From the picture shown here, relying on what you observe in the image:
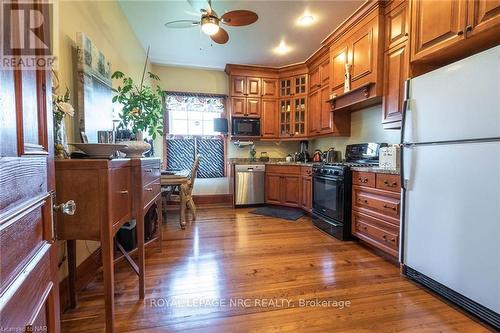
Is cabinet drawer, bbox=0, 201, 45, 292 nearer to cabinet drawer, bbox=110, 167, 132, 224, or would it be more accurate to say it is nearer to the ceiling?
cabinet drawer, bbox=110, 167, 132, 224

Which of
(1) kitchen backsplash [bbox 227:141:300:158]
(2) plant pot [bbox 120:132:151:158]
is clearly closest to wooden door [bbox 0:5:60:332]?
(2) plant pot [bbox 120:132:151:158]

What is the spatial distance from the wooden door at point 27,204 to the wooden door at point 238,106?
394 cm

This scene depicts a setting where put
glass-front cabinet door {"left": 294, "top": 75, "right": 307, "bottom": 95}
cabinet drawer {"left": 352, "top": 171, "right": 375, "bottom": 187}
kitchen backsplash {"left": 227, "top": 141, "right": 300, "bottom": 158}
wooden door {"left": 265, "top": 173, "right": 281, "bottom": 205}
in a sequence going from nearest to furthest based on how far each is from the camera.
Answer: cabinet drawer {"left": 352, "top": 171, "right": 375, "bottom": 187}
wooden door {"left": 265, "top": 173, "right": 281, "bottom": 205}
glass-front cabinet door {"left": 294, "top": 75, "right": 307, "bottom": 95}
kitchen backsplash {"left": 227, "top": 141, "right": 300, "bottom": 158}

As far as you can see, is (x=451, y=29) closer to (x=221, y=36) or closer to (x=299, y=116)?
(x=221, y=36)

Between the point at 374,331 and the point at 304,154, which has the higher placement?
the point at 304,154

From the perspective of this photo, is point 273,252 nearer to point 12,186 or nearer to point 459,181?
point 459,181

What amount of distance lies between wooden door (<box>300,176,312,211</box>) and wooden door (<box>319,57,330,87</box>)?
61.8 inches

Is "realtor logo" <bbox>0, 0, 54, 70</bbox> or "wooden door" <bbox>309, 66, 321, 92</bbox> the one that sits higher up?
"wooden door" <bbox>309, 66, 321, 92</bbox>

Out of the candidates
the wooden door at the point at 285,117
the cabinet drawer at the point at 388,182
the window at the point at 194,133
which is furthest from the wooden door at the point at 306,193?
the window at the point at 194,133

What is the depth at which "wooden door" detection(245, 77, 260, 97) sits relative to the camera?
466cm

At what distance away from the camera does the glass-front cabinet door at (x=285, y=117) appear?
4.74m

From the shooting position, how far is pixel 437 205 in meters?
1.73

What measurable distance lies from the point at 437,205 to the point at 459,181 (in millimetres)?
242

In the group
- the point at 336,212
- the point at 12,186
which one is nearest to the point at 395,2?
the point at 336,212
